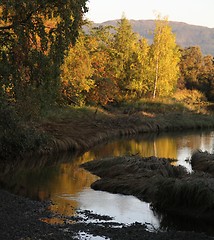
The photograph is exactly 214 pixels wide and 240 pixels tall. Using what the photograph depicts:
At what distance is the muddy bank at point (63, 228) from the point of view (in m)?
12.3

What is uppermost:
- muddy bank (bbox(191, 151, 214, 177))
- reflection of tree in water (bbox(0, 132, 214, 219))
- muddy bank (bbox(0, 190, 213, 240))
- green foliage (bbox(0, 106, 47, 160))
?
green foliage (bbox(0, 106, 47, 160))

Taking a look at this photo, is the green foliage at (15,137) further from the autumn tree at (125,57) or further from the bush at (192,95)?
the bush at (192,95)

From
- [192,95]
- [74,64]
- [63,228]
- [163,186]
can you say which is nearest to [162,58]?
[192,95]

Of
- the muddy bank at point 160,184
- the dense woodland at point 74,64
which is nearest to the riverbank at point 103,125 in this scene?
the dense woodland at point 74,64

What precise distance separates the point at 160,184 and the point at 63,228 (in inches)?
208

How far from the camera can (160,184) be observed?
691 inches

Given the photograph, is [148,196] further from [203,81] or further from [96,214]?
[203,81]

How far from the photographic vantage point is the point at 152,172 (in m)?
21.0

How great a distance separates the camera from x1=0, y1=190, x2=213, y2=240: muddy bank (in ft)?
40.3

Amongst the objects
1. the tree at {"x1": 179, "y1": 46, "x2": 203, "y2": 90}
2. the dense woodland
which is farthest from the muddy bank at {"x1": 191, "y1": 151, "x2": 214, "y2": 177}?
the tree at {"x1": 179, "y1": 46, "x2": 203, "y2": 90}

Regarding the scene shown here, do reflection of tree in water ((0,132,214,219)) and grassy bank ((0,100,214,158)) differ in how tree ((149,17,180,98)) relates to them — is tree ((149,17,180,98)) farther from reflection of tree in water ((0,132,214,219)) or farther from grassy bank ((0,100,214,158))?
reflection of tree in water ((0,132,214,219))

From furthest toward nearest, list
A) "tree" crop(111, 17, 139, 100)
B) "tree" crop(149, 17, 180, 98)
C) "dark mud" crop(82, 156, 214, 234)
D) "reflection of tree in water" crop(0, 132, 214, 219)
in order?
1. "tree" crop(149, 17, 180, 98)
2. "tree" crop(111, 17, 139, 100)
3. "reflection of tree in water" crop(0, 132, 214, 219)
4. "dark mud" crop(82, 156, 214, 234)

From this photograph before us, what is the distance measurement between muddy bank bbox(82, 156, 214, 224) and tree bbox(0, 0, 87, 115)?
5268 millimetres

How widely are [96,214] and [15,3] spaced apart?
7.87 meters
